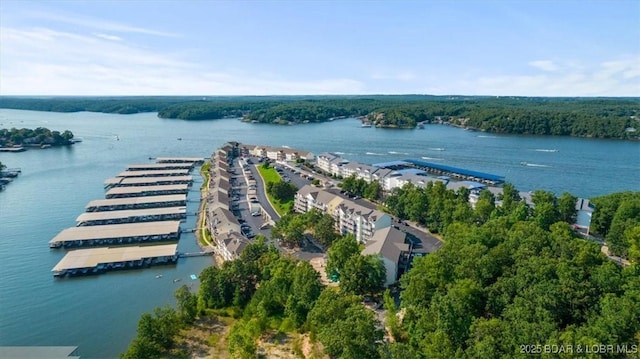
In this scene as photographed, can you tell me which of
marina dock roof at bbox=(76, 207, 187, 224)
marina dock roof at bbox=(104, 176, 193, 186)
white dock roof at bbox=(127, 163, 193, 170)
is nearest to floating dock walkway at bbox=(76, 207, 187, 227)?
marina dock roof at bbox=(76, 207, 187, 224)

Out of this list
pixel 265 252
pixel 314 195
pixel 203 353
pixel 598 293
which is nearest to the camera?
pixel 598 293

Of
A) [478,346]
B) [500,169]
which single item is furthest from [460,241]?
[500,169]

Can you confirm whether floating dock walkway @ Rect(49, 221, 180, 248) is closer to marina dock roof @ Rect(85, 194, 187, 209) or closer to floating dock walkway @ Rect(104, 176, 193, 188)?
marina dock roof @ Rect(85, 194, 187, 209)

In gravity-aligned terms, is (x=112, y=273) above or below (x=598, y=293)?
below

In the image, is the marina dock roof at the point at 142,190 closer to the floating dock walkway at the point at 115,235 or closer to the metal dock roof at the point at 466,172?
the floating dock walkway at the point at 115,235

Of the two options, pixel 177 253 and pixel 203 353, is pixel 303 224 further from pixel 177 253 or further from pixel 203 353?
pixel 203 353

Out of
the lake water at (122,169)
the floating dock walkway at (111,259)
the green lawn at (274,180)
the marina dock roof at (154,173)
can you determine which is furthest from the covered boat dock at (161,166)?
the floating dock walkway at (111,259)
